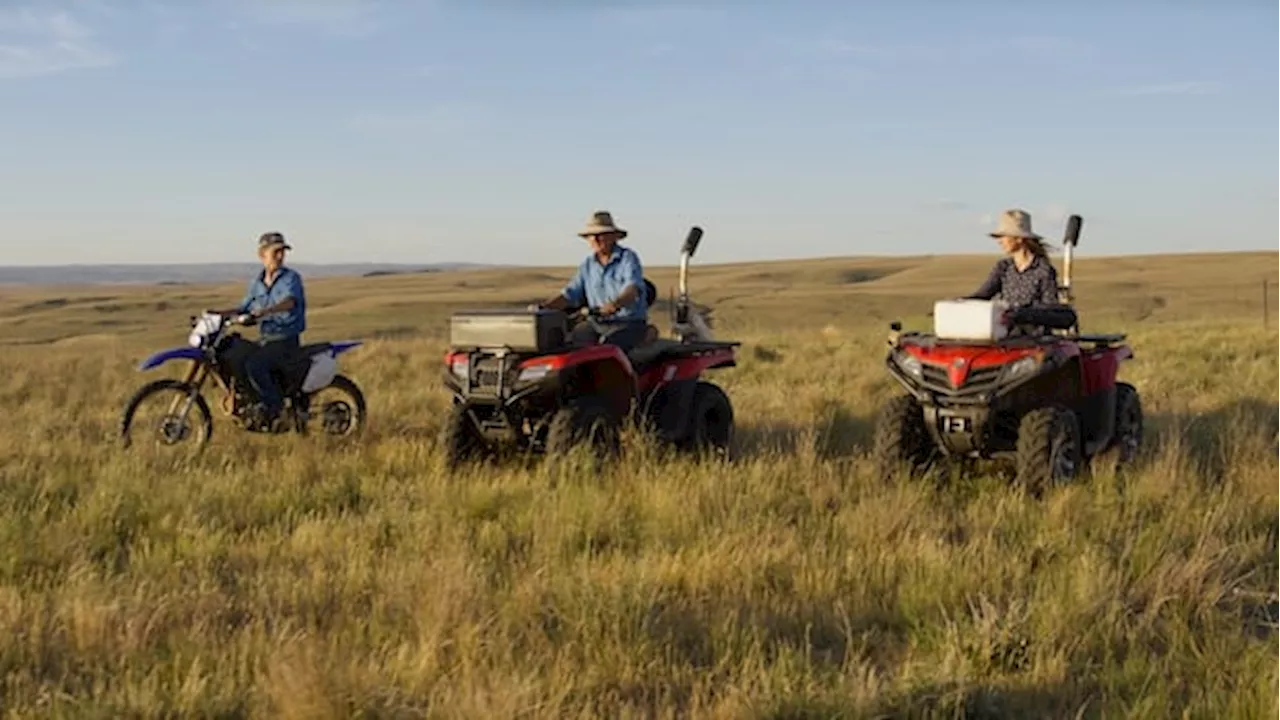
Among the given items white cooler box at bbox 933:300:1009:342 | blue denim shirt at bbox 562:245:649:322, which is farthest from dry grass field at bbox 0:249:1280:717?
blue denim shirt at bbox 562:245:649:322

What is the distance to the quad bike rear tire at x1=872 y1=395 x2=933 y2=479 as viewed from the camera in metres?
8.12

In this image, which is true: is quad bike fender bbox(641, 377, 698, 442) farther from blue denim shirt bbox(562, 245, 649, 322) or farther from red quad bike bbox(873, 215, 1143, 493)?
red quad bike bbox(873, 215, 1143, 493)

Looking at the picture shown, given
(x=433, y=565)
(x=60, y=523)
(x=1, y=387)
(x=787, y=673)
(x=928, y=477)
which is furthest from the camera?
(x=1, y=387)

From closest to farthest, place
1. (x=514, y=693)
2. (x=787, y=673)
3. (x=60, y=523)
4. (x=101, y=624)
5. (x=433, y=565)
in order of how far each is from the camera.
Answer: (x=514, y=693)
(x=787, y=673)
(x=101, y=624)
(x=433, y=565)
(x=60, y=523)

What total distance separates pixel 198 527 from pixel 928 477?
167 inches

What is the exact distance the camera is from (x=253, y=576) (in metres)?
5.83

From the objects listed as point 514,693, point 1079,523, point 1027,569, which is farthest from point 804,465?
point 514,693

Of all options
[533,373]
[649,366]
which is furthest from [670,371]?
[533,373]

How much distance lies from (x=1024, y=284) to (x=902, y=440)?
155cm

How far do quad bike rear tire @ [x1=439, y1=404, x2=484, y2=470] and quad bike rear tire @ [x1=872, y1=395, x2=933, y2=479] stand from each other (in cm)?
272

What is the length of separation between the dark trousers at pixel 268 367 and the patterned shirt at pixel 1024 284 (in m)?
5.41

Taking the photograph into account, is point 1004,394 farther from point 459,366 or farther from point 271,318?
point 271,318

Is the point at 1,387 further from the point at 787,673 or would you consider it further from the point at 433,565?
the point at 787,673

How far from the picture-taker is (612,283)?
9.49m
